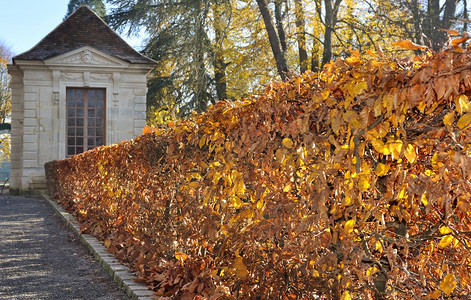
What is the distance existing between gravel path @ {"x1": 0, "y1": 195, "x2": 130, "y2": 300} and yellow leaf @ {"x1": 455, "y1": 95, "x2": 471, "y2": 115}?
135 inches

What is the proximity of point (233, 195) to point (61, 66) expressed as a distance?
1704 centimetres

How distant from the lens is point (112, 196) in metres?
7.14

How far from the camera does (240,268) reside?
3.04 metres

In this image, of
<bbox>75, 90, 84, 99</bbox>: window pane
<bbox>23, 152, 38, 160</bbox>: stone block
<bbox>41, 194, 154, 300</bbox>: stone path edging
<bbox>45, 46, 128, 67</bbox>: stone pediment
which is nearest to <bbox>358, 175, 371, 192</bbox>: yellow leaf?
<bbox>41, 194, 154, 300</bbox>: stone path edging

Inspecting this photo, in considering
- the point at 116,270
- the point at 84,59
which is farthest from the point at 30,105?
the point at 116,270

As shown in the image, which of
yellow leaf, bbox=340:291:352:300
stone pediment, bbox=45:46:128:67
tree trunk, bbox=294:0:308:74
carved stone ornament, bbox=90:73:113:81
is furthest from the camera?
carved stone ornament, bbox=90:73:113:81

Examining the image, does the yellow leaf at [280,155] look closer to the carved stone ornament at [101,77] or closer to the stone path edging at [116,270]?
the stone path edging at [116,270]

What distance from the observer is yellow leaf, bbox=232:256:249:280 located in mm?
3024

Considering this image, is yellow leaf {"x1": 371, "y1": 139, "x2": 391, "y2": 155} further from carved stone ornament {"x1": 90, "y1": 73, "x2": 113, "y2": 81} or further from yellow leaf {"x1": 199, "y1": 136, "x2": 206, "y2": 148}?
carved stone ornament {"x1": 90, "y1": 73, "x2": 113, "y2": 81}

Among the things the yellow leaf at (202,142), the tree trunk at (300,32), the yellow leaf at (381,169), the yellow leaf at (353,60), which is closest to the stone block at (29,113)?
the tree trunk at (300,32)

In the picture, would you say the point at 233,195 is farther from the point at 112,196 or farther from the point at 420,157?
the point at 112,196

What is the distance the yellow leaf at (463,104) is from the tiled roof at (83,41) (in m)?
18.2

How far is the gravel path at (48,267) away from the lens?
14.9ft

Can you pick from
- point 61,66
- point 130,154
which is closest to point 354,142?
point 130,154
